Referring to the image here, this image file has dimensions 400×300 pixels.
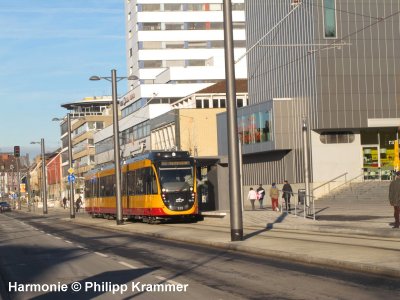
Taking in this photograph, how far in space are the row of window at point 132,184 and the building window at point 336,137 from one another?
1571 cm

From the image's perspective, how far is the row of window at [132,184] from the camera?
1476 inches

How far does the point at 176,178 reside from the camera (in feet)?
122

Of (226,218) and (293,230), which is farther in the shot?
(226,218)

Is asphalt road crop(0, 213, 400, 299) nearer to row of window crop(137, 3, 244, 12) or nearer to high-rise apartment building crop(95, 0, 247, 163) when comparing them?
high-rise apartment building crop(95, 0, 247, 163)

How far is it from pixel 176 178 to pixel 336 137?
20.3 metres

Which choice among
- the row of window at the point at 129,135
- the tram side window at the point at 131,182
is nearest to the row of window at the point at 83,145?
the row of window at the point at 129,135

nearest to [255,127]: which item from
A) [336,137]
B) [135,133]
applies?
[336,137]

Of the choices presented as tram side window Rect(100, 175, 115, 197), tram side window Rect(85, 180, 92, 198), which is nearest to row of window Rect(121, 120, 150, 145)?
tram side window Rect(85, 180, 92, 198)

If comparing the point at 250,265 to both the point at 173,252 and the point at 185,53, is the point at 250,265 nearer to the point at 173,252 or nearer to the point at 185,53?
the point at 173,252

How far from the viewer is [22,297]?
12383 mm

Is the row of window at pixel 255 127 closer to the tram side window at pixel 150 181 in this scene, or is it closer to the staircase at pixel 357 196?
the staircase at pixel 357 196

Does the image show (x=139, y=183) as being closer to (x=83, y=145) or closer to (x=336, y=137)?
(x=336, y=137)

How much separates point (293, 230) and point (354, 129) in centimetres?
2779

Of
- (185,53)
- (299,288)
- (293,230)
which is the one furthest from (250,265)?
(185,53)
